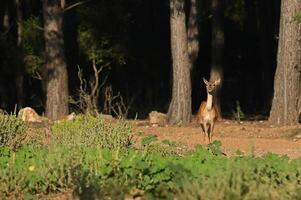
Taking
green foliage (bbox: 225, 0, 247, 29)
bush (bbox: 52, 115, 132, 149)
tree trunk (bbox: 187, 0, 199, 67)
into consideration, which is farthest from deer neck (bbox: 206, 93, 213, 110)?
green foliage (bbox: 225, 0, 247, 29)

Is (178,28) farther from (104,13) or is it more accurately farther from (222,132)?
(104,13)

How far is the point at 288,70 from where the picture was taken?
20.9m

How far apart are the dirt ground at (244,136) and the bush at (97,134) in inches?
102

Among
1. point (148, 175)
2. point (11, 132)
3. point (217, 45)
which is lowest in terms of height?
point (148, 175)

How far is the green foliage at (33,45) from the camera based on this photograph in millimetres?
31281

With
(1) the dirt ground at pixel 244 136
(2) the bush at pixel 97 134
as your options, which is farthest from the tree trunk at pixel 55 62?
(2) the bush at pixel 97 134

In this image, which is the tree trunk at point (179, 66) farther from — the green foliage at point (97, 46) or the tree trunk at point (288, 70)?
the green foliage at point (97, 46)

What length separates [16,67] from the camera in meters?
33.7

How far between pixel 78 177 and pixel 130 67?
28546 millimetres

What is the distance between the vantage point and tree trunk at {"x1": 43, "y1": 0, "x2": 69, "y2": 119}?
24.4 metres

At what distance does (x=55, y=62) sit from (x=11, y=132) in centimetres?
1268

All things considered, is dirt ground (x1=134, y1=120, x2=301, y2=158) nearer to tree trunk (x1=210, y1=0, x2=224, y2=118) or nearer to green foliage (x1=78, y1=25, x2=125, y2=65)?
tree trunk (x1=210, y1=0, x2=224, y2=118)

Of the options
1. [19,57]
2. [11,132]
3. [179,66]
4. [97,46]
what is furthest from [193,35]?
[11,132]

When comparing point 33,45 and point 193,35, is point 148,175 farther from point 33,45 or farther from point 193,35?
point 33,45
